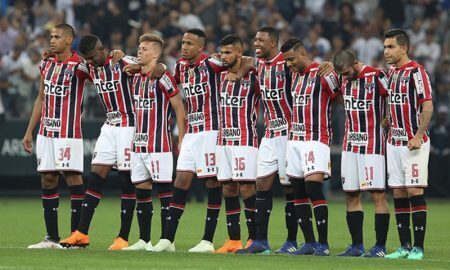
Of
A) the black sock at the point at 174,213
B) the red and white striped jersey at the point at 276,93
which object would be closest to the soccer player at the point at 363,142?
the red and white striped jersey at the point at 276,93

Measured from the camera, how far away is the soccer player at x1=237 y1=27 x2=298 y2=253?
50.0 ft

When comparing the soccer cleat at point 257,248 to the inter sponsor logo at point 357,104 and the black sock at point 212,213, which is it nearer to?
the black sock at point 212,213

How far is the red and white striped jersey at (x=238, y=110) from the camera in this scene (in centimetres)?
1541

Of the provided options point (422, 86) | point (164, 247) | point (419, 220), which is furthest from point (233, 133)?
point (419, 220)

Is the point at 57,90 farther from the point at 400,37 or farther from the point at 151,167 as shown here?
the point at 400,37

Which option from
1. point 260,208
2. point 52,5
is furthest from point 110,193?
point 260,208

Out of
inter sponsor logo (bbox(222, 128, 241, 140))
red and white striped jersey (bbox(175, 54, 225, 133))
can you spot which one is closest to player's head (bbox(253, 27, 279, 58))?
red and white striped jersey (bbox(175, 54, 225, 133))

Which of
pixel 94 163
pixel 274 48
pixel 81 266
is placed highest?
pixel 274 48

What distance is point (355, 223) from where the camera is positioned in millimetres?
14883

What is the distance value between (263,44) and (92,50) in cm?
216

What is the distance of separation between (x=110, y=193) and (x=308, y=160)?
14.2 meters

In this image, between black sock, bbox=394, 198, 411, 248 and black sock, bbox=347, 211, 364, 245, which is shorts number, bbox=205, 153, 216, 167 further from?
black sock, bbox=394, 198, 411, 248

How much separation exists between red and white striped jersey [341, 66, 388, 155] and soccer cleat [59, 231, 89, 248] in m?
3.45

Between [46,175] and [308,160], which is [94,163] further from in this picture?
[308,160]
